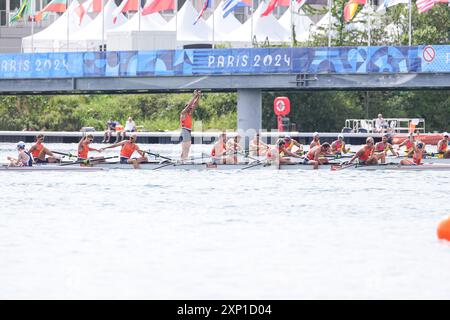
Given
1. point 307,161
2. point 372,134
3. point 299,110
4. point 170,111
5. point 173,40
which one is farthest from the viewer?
point 170,111

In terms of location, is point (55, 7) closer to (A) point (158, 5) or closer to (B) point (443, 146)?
(A) point (158, 5)

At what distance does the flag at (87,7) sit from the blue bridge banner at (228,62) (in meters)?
3.69

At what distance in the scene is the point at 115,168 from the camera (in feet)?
144

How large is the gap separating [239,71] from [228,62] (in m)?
0.74

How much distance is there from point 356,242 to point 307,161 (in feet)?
61.5

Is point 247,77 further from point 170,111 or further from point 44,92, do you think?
point 170,111

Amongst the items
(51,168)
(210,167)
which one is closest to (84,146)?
(51,168)

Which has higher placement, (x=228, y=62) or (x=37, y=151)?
(x=228, y=62)

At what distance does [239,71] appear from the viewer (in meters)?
64.9

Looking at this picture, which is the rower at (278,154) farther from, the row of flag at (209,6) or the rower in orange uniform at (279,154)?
the row of flag at (209,6)

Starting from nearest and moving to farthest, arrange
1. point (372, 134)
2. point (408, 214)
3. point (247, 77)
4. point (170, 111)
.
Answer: point (408, 214) → point (247, 77) → point (372, 134) → point (170, 111)

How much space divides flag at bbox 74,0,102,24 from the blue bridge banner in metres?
3.69

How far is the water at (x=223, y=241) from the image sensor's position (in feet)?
64.5

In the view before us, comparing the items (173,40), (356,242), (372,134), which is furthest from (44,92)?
(356,242)
